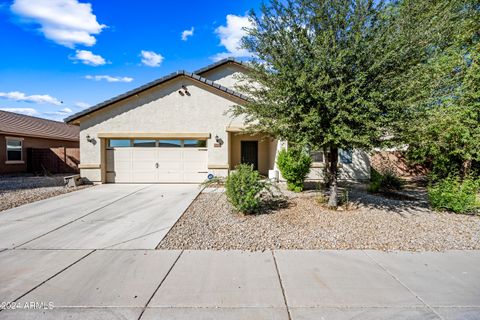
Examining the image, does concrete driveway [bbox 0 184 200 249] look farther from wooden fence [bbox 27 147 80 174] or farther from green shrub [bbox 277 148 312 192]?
wooden fence [bbox 27 147 80 174]

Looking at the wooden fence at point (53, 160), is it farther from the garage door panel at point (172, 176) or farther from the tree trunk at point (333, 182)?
the tree trunk at point (333, 182)

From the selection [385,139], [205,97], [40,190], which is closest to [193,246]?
[385,139]

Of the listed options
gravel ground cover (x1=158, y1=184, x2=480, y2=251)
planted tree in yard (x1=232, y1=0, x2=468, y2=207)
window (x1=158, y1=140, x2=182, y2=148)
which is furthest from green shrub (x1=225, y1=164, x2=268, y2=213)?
window (x1=158, y1=140, x2=182, y2=148)

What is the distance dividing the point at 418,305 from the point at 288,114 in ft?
15.1

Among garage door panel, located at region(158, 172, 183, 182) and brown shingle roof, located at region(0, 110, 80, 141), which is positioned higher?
brown shingle roof, located at region(0, 110, 80, 141)

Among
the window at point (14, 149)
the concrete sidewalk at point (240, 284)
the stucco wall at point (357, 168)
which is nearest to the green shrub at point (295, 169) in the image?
the stucco wall at point (357, 168)

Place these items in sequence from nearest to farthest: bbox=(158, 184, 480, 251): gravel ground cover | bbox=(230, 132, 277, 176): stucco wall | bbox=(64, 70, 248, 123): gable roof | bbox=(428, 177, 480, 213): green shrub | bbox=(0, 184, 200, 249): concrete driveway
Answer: bbox=(158, 184, 480, 251): gravel ground cover
bbox=(0, 184, 200, 249): concrete driveway
bbox=(428, 177, 480, 213): green shrub
bbox=(64, 70, 248, 123): gable roof
bbox=(230, 132, 277, 176): stucco wall

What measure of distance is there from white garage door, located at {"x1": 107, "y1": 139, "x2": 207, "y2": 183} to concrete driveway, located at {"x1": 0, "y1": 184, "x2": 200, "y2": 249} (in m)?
2.18

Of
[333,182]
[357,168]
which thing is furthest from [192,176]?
[357,168]

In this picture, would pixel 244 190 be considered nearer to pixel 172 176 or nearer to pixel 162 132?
pixel 172 176

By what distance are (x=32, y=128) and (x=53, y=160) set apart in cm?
405

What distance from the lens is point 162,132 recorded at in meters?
11.8

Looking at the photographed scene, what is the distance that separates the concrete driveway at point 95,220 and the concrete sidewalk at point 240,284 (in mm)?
463

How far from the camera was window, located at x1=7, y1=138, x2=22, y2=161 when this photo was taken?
16156mm
